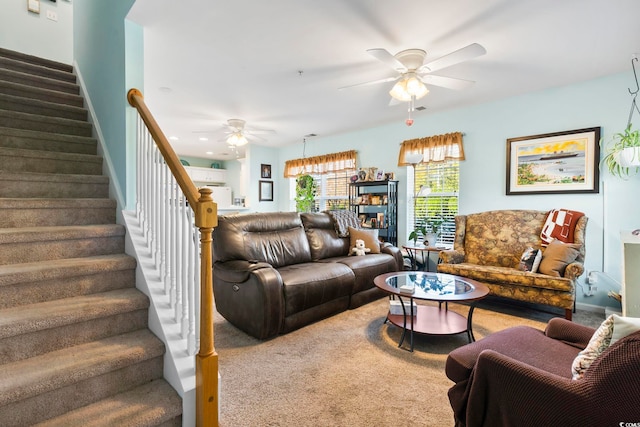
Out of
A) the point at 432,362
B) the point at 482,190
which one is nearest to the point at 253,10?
the point at 432,362

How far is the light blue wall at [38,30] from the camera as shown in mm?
3791

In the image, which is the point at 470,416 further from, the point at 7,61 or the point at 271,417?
the point at 7,61

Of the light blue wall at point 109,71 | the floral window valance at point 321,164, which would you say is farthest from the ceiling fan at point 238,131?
the light blue wall at point 109,71

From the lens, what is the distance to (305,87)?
3611 millimetres

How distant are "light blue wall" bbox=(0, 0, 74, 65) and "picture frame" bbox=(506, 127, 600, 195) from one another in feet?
20.4

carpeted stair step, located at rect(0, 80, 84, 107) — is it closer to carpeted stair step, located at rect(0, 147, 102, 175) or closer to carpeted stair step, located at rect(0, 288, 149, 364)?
carpeted stair step, located at rect(0, 147, 102, 175)

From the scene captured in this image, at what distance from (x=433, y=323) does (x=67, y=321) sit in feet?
8.10

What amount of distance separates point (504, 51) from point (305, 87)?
2.03 m

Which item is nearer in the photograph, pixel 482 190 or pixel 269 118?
pixel 482 190

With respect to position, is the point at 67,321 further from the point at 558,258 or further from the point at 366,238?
the point at 558,258

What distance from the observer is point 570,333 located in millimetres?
1614

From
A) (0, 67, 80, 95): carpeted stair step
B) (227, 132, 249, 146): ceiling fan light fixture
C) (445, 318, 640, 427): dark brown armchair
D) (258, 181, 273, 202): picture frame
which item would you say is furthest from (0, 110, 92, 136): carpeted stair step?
(258, 181, 273, 202): picture frame

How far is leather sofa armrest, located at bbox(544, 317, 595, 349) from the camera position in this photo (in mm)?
1555

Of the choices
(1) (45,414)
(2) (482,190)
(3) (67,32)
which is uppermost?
(3) (67,32)
